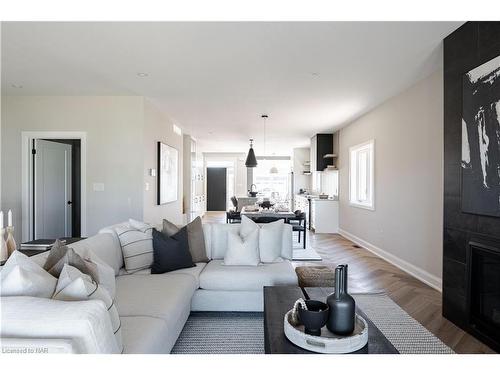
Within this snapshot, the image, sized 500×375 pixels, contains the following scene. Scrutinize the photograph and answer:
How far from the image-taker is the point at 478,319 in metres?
2.47

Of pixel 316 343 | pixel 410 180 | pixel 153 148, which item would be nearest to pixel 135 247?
pixel 316 343

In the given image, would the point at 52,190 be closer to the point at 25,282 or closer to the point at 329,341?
the point at 25,282

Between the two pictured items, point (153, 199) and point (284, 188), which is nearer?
point (153, 199)

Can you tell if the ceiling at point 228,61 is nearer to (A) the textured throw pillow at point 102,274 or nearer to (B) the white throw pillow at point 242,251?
(B) the white throw pillow at point 242,251

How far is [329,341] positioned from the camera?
1.48 metres

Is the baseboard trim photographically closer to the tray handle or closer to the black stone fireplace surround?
the black stone fireplace surround

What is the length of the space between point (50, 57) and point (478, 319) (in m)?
4.87

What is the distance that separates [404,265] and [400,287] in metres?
0.85

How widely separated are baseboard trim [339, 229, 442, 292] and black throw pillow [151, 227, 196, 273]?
291 cm
